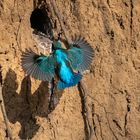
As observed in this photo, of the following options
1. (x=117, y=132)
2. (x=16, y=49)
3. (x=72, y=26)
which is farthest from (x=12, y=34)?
(x=117, y=132)

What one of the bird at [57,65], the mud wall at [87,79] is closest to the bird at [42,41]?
the mud wall at [87,79]

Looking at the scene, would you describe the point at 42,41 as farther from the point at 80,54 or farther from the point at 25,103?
the point at 25,103

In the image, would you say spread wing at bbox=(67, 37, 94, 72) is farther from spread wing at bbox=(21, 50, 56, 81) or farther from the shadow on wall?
the shadow on wall

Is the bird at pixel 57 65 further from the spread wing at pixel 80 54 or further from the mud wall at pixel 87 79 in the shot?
the mud wall at pixel 87 79

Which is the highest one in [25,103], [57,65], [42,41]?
[42,41]

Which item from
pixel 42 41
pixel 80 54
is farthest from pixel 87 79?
pixel 42 41

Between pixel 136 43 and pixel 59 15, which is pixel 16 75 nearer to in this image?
pixel 59 15
